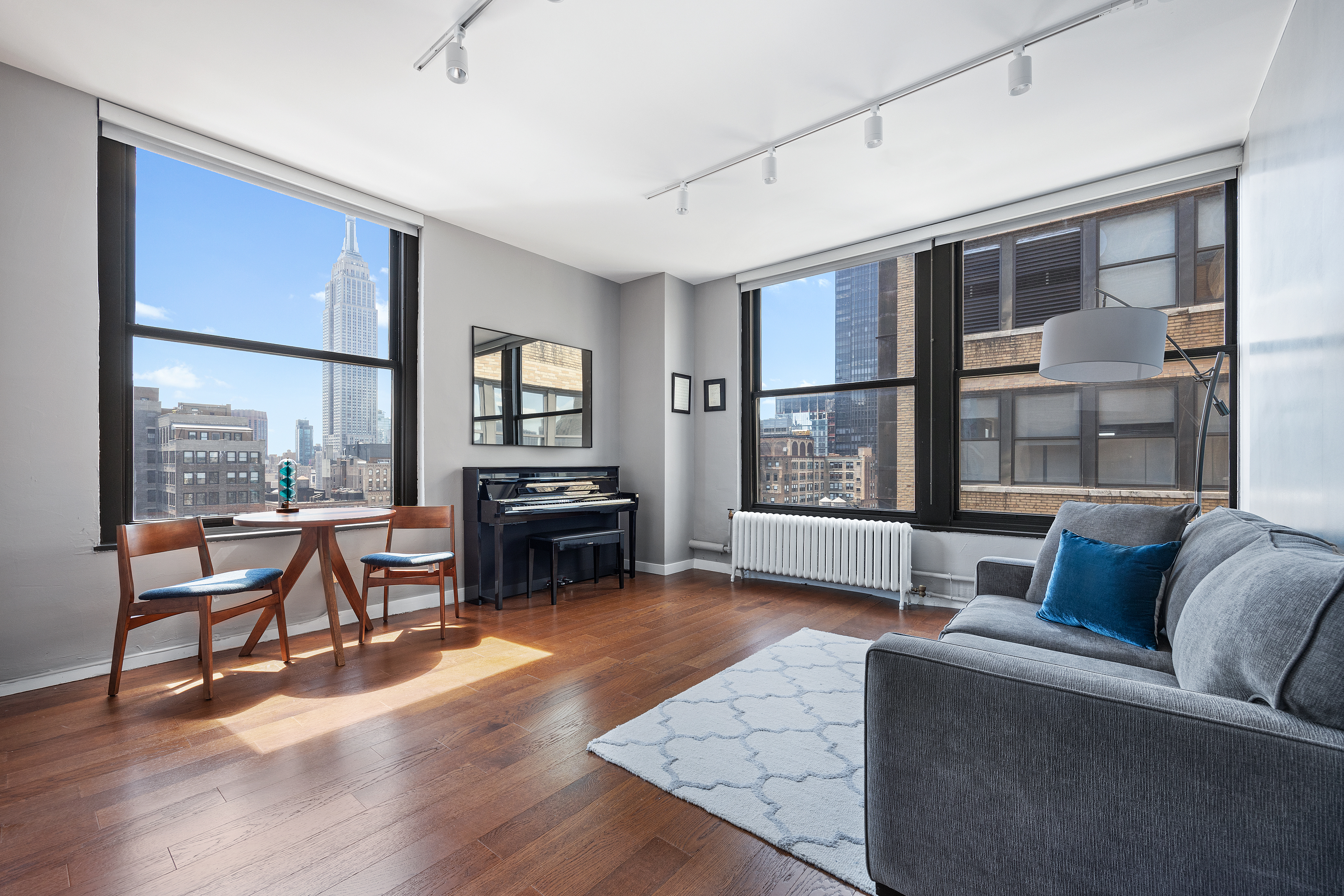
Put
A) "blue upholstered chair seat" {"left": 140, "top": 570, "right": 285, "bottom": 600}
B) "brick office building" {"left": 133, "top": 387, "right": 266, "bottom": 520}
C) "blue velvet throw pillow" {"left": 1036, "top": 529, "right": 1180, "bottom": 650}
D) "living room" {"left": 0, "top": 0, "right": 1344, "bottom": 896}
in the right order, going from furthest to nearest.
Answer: "brick office building" {"left": 133, "top": 387, "right": 266, "bottom": 520} → "blue upholstered chair seat" {"left": 140, "top": 570, "right": 285, "bottom": 600} → "blue velvet throw pillow" {"left": 1036, "top": 529, "right": 1180, "bottom": 650} → "living room" {"left": 0, "top": 0, "right": 1344, "bottom": 896}

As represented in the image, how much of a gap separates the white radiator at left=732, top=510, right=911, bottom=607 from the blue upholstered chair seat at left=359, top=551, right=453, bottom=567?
2.71 metres

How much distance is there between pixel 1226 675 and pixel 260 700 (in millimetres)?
3460

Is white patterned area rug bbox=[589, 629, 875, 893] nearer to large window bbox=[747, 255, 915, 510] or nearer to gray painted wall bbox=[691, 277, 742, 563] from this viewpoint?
large window bbox=[747, 255, 915, 510]

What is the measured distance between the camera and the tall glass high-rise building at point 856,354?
5.06m

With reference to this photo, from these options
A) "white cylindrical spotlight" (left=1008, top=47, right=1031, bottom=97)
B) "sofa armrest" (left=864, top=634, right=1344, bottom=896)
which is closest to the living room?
"sofa armrest" (left=864, top=634, right=1344, bottom=896)

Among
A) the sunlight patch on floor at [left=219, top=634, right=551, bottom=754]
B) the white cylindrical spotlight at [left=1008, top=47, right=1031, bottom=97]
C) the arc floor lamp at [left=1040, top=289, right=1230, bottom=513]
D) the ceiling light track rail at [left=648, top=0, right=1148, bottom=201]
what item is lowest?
the sunlight patch on floor at [left=219, top=634, right=551, bottom=754]

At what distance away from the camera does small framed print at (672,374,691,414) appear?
5801mm

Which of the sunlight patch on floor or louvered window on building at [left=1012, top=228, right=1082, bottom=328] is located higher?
louvered window on building at [left=1012, top=228, right=1082, bottom=328]

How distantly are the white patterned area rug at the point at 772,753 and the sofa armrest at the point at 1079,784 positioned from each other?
1.30 feet

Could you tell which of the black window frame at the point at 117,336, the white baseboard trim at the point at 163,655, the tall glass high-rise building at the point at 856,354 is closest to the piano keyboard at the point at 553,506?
the white baseboard trim at the point at 163,655

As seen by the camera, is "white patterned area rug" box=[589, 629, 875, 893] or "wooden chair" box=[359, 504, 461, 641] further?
"wooden chair" box=[359, 504, 461, 641]

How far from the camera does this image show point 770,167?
11.3 feet

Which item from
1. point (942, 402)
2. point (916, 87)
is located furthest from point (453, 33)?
point (942, 402)

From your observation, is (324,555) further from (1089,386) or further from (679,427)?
(1089,386)
